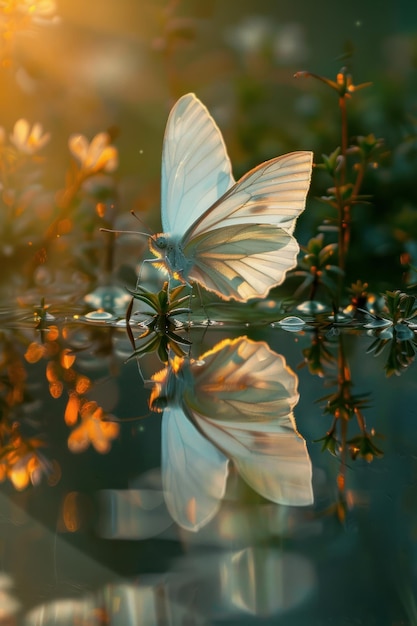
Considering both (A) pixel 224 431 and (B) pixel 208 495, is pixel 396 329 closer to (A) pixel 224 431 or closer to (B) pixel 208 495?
(A) pixel 224 431

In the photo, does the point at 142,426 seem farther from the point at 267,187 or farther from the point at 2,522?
the point at 267,187

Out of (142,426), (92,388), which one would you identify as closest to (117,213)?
(92,388)

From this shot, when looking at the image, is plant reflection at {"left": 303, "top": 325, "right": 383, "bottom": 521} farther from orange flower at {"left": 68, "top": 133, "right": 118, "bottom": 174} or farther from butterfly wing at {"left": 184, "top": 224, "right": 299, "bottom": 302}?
orange flower at {"left": 68, "top": 133, "right": 118, "bottom": 174}

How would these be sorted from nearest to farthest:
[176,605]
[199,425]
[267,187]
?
[176,605]
[199,425]
[267,187]

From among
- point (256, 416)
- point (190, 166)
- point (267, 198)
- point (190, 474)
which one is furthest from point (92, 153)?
point (190, 474)

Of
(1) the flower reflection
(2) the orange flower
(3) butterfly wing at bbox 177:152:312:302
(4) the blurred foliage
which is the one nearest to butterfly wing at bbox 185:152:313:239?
(3) butterfly wing at bbox 177:152:312:302

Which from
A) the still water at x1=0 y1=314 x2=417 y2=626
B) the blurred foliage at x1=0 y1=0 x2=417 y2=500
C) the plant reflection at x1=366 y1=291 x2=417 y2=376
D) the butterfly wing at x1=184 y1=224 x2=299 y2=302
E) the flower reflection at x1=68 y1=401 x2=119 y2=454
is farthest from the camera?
the blurred foliage at x1=0 y1=0 x2=417 y2=500
